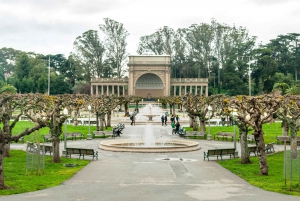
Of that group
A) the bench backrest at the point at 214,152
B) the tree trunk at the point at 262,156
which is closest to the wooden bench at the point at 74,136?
the bench backrest at the point at 214,152

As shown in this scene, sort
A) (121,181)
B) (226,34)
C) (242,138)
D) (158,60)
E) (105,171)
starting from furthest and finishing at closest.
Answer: (158,60), (226,34), (242,138), (105,171), (121,181)

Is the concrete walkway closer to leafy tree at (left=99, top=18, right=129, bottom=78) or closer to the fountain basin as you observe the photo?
the fountain basin

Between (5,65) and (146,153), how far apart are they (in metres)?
125

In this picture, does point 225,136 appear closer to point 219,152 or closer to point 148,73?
point 219,152

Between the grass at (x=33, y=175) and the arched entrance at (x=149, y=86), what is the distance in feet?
294

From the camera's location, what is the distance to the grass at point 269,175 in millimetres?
14922

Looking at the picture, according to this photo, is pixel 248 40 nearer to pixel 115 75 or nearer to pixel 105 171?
pixel 115 75

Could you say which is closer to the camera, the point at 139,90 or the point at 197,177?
the point at 197,177

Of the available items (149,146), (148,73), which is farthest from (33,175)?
(148,73)

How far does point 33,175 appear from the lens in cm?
1733

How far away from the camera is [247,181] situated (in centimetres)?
1650

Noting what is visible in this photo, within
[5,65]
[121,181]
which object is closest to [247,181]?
[121,181]

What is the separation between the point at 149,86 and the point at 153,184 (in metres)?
98.2

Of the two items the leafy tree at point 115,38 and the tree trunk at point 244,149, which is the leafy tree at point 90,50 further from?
the tree trunk at point 244,149
